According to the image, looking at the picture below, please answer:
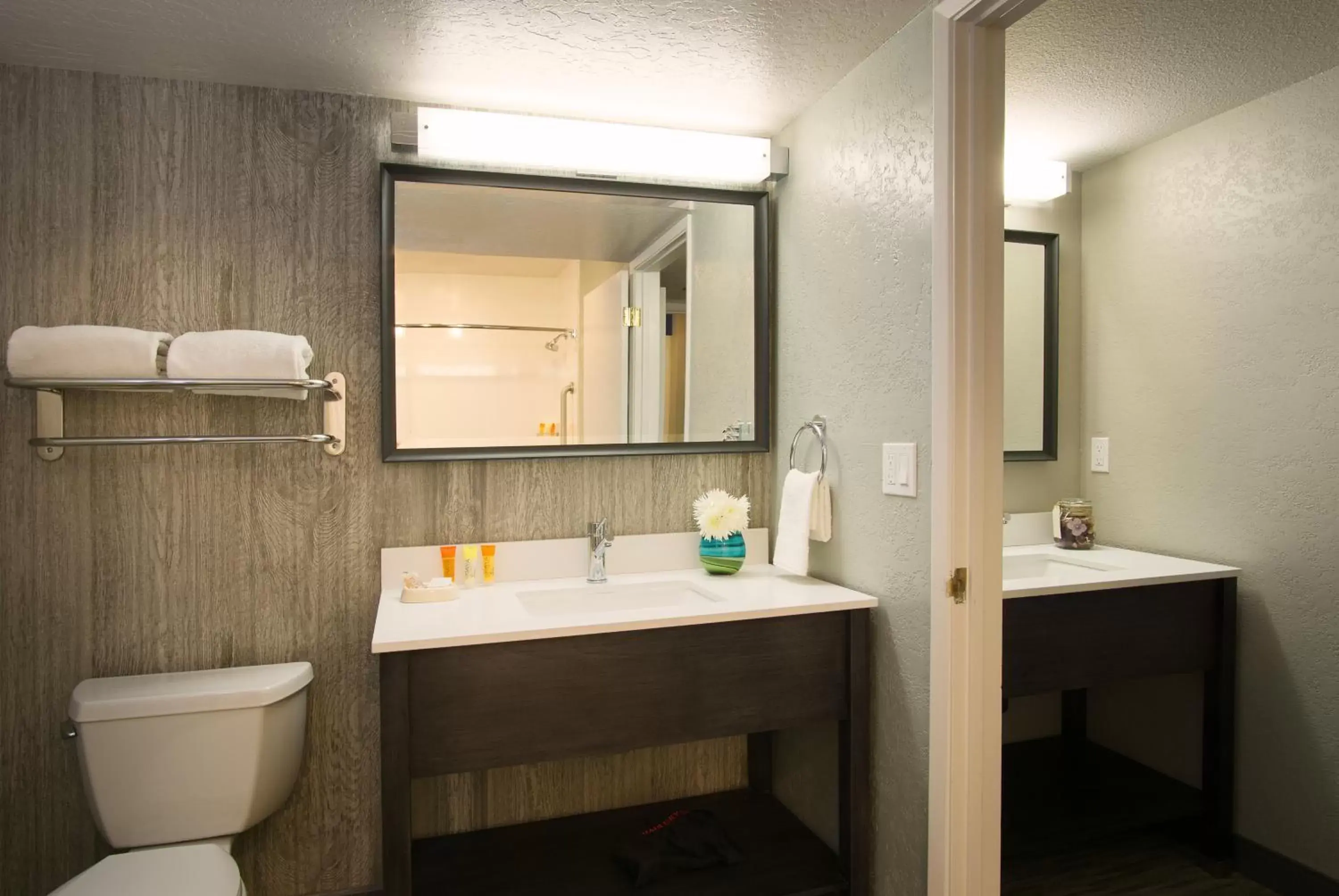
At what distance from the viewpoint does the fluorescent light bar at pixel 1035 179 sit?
8.01ft

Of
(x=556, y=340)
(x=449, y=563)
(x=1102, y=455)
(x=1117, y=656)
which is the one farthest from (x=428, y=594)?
(x=1102, y=455)

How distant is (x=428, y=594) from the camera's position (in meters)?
1.85

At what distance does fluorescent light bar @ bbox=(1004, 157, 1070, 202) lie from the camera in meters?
2.44

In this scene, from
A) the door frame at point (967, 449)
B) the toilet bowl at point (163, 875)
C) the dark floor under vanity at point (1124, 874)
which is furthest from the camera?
the dark floor under vanity at point (1124, 874)

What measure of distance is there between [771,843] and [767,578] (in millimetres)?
664

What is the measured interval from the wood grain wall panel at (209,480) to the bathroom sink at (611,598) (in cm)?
22

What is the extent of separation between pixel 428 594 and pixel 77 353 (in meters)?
0.87

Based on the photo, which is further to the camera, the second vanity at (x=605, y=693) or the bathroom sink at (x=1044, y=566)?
the bathroom sink at (x=1044, y=566)

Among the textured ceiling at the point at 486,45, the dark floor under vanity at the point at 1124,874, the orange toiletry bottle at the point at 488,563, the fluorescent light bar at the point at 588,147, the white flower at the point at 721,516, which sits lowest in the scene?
the dark floor under vanity at the point at 1124,874

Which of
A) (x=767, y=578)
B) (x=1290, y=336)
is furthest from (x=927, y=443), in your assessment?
(x=1290, y=336)

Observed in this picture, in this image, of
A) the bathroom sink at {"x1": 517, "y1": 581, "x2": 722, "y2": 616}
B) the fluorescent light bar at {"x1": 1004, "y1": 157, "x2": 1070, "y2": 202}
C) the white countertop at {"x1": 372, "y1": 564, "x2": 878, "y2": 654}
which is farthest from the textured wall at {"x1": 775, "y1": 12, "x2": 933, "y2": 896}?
the fluorescent light bar at {"x1": 1004, "y1": 157, "x2": 1070, "y2": 202}

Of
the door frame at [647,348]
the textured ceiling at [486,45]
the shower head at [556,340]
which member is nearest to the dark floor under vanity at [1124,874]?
the door frame at [647,348]

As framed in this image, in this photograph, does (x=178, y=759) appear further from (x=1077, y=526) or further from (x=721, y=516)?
(x=1077, y=526)

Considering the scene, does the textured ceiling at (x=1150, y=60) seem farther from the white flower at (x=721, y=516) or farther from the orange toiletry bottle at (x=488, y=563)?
the orange toiletry bottle at (x=488, y=563)
